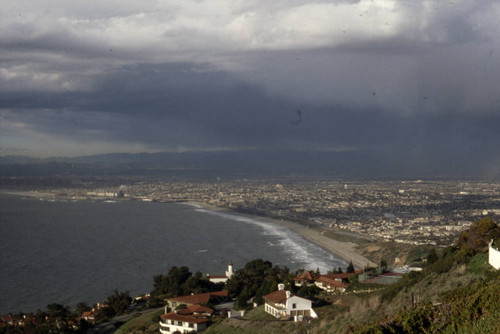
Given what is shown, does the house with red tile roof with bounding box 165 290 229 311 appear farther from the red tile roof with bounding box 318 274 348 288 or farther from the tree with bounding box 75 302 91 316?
the red tile roof with bounding box 318 274 348 288

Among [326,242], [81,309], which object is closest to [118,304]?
[81,309]

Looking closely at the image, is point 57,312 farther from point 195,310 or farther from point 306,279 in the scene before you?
point 306,279

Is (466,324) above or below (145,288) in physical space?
above

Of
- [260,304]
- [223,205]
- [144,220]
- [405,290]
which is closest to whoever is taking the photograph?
[405,290]

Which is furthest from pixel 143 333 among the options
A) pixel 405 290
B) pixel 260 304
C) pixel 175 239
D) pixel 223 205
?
pixel 223 205

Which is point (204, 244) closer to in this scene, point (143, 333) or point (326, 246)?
point (326, 246)

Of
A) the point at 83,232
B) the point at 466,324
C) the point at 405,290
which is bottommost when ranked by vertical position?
the point at 83,232

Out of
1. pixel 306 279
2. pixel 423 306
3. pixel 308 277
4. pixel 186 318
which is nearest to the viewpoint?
pixel 423 306

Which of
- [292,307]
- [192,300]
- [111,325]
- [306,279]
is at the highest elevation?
[292,307]
